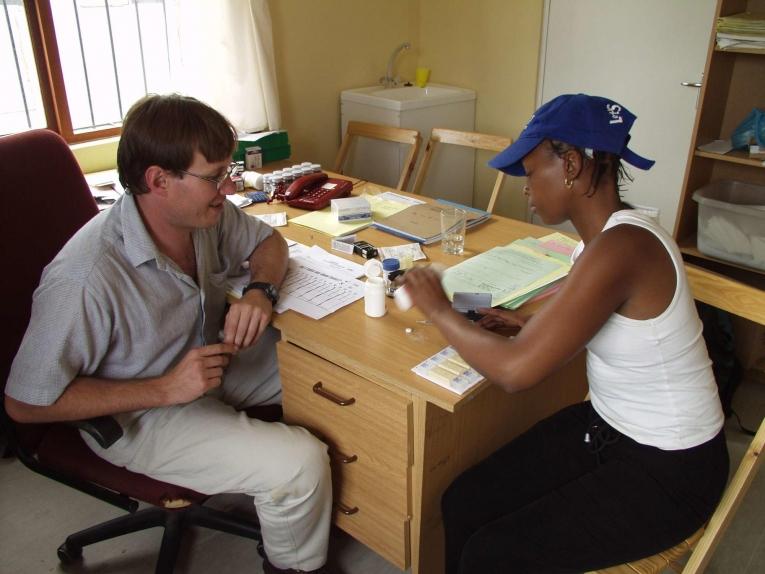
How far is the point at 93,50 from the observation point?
2750mm

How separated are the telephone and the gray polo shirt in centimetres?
68

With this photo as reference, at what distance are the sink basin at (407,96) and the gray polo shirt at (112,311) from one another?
2.01 meters

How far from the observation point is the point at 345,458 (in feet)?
4.88

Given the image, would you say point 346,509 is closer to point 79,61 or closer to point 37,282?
point 37,282

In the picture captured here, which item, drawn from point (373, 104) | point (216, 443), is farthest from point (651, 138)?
point (216, 443)

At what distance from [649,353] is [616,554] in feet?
1.25

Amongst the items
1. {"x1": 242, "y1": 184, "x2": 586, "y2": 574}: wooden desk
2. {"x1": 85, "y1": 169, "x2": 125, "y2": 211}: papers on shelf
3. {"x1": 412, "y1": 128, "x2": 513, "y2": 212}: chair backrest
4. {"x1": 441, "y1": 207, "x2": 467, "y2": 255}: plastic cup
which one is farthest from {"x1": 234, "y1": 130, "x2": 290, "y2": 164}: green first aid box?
{"x1": 242, "y1": 184, "x2": 586, "y2": 574}: wooden desk

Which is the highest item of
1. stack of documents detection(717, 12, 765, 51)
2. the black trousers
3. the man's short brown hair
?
stack of documents detection(717, 12, 765, 51)

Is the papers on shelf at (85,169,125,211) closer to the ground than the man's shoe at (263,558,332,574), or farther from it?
farther from it

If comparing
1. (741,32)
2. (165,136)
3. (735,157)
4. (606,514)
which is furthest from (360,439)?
(741,32)

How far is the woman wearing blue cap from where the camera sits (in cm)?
108

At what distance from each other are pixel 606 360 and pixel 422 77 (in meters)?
3.06

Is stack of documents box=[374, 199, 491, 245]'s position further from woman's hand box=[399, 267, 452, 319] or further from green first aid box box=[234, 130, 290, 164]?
green first aid box box=[234, 130, 290, 164]

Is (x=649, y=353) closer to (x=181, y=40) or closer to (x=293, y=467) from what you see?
(x=293, y=467)
